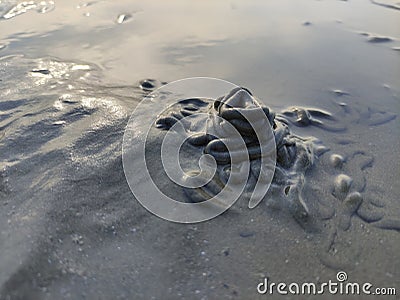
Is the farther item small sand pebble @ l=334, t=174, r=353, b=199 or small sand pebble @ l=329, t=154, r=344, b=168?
small sand pebble @ l=329, t=154, r=344, b=168

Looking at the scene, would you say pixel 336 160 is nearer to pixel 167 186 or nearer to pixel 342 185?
pixel 342 185

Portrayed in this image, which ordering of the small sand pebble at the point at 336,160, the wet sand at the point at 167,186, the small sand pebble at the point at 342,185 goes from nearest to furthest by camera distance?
the wet sand at the point at 167,186
the small sand pebble at the point at 342,185
the small sand pebble at the point at 336,160

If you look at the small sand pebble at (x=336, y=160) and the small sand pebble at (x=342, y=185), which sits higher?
the small sand pebble at (x=336, y=160)

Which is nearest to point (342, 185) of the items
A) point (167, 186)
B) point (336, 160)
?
point (336, 160)

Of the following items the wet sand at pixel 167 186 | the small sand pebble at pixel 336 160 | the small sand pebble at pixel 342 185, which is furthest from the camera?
the small sand pebble at pixel 336 160

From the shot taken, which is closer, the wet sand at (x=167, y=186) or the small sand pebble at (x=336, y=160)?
the wet sand at (x=167, y=186)

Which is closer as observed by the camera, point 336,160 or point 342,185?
point 342,185

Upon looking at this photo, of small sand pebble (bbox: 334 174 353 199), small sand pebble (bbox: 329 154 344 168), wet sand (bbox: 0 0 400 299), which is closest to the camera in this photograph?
wet sand (bbox: 0 0 400 299)

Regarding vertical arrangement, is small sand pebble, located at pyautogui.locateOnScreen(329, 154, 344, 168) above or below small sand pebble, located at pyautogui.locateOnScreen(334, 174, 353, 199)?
above

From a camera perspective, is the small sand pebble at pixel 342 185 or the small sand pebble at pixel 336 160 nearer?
the small sand pebble at pixel 342 185

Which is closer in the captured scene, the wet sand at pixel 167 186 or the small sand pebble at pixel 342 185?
the wet sand at pixel 167 186

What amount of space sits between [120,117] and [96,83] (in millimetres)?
801

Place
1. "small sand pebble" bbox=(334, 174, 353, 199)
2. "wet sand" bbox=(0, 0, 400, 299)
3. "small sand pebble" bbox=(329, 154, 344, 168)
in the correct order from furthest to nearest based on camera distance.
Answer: "small sand pebble" bbox=(329, 154, 344, 168)
"small sand pebble" bbox=(334, 174, 353, 199)
"wet sand" bbox=(0, 0, 400, 299)

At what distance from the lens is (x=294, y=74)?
12.5 feet
